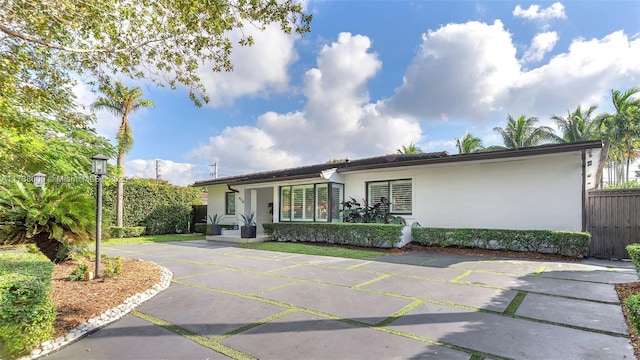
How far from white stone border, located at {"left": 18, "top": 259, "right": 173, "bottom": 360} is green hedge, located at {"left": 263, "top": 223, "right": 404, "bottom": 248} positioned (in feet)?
22.5

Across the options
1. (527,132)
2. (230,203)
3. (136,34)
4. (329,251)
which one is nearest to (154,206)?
(230,203)

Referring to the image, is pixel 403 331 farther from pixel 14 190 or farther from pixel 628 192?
pixel 628 192

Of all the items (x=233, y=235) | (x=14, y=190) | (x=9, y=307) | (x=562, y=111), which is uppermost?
(x=562, y=111)

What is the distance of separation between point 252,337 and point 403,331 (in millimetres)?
1679

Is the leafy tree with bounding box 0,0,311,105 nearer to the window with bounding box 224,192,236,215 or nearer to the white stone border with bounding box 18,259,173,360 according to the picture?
the white stone border with bounding box 18,259,173,360

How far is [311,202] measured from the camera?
1398cm

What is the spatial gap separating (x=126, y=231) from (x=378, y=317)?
645 inches

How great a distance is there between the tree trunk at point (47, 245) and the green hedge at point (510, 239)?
32.3ft

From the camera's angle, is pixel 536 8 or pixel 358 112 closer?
pixel 536 8

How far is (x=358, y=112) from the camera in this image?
15.2m

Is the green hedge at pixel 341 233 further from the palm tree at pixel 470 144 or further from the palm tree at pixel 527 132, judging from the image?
the palm tree at pixel 470 144

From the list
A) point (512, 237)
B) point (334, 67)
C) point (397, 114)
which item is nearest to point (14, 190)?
point (334, 67)

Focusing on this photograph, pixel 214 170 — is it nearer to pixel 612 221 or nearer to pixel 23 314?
pixel 612 221

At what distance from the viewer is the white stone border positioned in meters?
3.12
